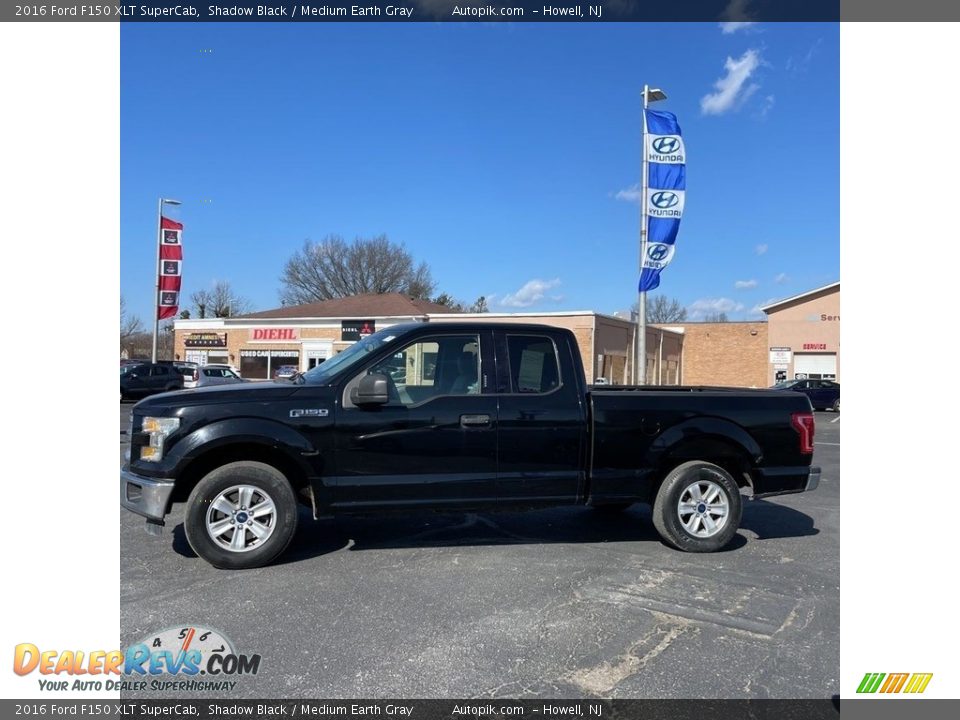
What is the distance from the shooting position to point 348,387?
4.91 meters

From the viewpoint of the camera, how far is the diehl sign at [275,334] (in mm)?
38250

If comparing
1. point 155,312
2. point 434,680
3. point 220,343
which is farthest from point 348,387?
point 220,343

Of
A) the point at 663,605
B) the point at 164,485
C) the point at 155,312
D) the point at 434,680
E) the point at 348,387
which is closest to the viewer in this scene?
the point at 434,680

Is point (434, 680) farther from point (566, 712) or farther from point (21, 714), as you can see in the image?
point (21, 714)

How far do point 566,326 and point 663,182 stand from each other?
716 inches

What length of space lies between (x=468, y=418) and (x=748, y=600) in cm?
234

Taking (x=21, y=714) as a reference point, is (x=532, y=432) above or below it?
above

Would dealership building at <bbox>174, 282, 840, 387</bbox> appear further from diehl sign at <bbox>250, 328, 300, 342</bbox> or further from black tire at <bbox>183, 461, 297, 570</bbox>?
black tire at <bbox>183, 461, 297, 570</bbox>

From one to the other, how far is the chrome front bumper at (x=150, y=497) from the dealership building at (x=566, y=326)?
27.9m

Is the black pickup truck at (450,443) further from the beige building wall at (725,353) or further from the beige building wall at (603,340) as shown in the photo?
the beige building wall at (725,353)

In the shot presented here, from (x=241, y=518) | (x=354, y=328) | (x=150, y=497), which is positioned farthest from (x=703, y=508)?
(x=354, y=328)

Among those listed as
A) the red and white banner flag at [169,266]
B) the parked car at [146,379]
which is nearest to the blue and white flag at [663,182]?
the parked car at [146,379]

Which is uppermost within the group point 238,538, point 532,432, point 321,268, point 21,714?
point 321,268
